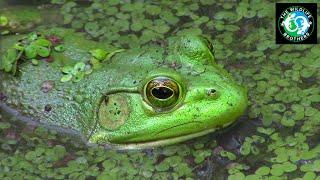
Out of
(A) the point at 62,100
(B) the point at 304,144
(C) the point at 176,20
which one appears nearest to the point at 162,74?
(A) the point at 62,100

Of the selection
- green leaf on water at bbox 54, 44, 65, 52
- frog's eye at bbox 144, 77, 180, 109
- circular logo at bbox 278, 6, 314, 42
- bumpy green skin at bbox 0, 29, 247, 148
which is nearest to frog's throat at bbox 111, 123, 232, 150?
bumpy green skin at bbox 0, 29, 247, 148

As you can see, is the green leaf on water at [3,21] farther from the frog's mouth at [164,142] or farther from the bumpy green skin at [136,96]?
the frog's mouth at [164,142]

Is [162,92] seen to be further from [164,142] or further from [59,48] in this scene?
[59,48]

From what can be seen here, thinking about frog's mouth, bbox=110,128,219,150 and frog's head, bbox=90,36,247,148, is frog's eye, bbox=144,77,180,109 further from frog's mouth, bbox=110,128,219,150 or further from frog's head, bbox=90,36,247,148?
frog's mouth, bbox=110,128,219,150

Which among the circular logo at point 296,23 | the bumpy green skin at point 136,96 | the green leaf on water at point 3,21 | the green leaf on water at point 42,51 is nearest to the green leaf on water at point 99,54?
the bumpy green skin at point 136,96

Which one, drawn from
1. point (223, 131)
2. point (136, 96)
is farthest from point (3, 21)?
point (223, 131)

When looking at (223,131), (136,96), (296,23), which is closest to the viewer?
(136,96)
